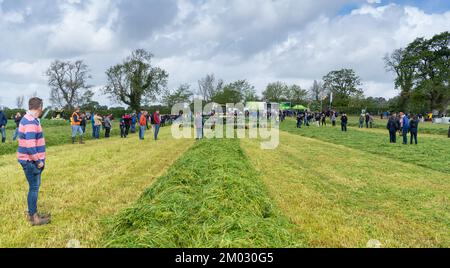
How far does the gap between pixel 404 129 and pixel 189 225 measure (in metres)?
19.0

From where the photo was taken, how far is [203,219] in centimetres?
455

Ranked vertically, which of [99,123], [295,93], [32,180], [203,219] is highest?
[295,93]

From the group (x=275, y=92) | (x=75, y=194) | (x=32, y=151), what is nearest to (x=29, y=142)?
(x=32, y=151)

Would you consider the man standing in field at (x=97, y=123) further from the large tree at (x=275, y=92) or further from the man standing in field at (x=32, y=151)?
the large tree at (x=275, y=92)

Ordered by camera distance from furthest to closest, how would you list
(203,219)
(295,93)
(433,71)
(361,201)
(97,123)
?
1. (295,93)
2. (433,71)
3. (97,123)
4. (361,201)
5. (203,219)

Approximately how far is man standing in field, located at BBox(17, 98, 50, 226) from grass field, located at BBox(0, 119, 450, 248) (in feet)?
0.87

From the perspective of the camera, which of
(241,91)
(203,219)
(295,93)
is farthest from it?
(295,93)

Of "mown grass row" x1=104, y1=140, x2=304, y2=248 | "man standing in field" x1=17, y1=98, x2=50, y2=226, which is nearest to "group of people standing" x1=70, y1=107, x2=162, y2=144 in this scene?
"man standing in field" x1=17, y1=98, x2=50, y2=226

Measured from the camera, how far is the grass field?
431 cm

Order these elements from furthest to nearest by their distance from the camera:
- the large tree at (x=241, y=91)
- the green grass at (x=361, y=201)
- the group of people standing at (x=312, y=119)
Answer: the large tree at (x=241, y=91) → the group of people standing at (x=312, y=119) → the green grass at (x=361, y=201)

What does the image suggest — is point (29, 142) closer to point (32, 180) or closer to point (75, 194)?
point (32, 180)

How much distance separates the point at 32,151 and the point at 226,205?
3251mm

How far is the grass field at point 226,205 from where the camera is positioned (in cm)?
431

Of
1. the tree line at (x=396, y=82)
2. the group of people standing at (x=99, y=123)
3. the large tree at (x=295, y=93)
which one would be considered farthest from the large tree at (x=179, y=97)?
the group of people standing at (x=99, y=123)
